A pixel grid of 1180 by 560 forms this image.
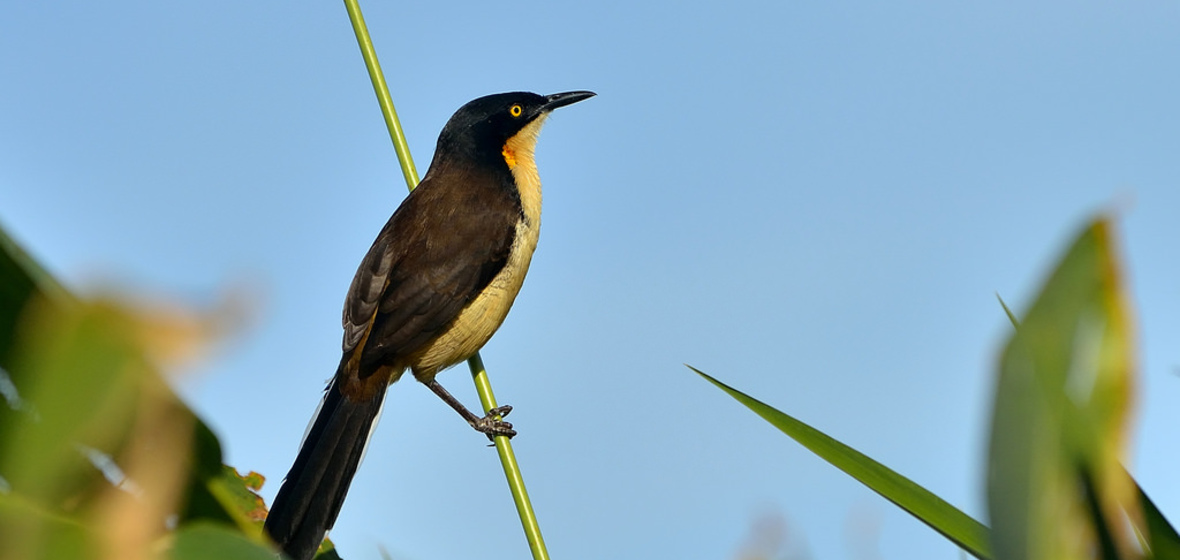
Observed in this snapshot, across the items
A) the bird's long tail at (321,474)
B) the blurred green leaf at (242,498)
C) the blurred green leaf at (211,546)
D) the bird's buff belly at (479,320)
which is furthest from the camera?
the bird's buff belly at (479,320)

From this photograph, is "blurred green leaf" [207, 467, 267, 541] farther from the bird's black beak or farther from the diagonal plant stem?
the bird's black beak

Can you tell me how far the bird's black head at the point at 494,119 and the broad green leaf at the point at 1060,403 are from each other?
15.6ft

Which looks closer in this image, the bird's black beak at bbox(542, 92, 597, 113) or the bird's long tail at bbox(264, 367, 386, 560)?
the bird's long tail at bbox(264, 367, 386, 560)

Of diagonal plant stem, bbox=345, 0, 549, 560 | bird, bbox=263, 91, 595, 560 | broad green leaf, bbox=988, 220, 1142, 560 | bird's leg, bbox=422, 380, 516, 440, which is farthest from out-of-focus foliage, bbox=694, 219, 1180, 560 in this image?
bird's leg, bbox=422, 380, 516, 440

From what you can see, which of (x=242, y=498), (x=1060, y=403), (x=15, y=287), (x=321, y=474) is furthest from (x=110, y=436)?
(x=321, y=474)

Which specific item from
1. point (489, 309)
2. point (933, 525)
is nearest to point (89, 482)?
point (933, 525)

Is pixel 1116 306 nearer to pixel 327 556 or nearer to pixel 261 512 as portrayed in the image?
pixel 327 556

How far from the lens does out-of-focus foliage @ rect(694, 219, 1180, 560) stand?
0.61 meters

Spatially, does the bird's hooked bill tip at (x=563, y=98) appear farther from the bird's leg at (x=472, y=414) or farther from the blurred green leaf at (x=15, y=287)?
the blurred green leaf at (x=15, y=287)

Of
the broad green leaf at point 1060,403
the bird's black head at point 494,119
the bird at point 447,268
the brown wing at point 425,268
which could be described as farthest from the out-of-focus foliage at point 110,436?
the bird's black head at point 494,119

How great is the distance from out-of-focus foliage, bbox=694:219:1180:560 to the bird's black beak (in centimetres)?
474

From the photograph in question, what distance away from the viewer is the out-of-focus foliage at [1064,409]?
1.99 feet

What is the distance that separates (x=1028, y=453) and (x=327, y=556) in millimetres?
1987

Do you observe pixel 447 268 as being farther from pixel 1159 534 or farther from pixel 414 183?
pixel 1159 534
